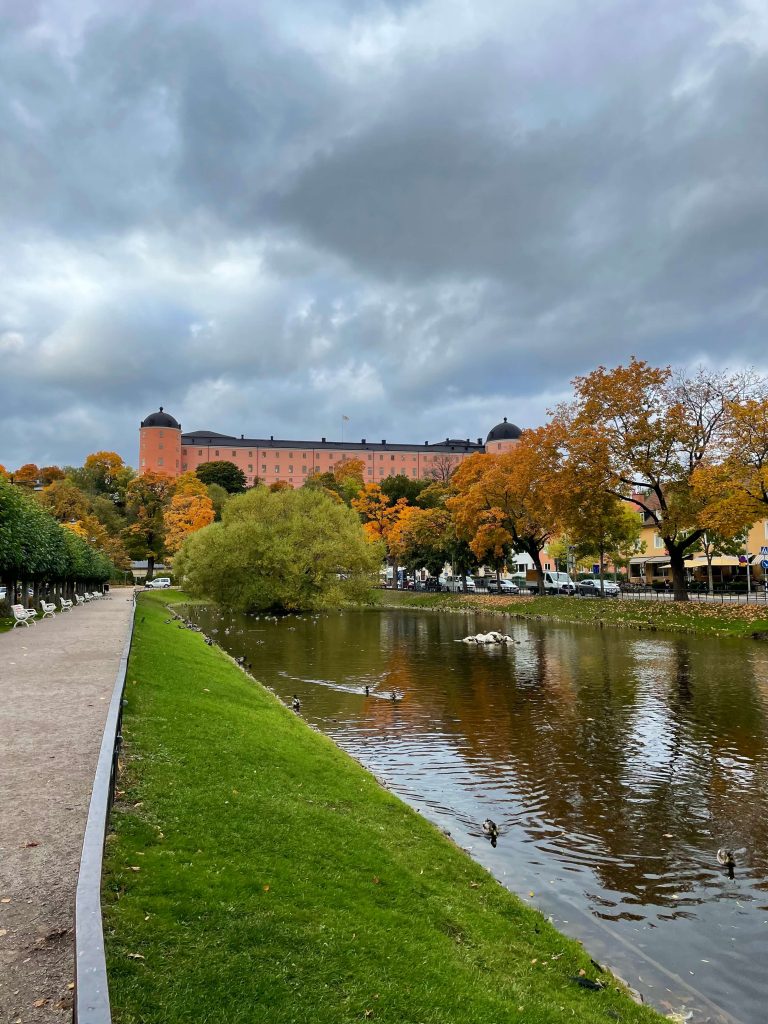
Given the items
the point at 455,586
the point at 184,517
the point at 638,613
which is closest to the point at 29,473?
the point at 184,517

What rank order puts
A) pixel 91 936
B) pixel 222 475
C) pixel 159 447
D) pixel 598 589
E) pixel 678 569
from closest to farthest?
pixel 91 936, pixel 678 569, pixel 598 589, pixel 222 475, pixel 159 447

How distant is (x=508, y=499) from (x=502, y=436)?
110278mm

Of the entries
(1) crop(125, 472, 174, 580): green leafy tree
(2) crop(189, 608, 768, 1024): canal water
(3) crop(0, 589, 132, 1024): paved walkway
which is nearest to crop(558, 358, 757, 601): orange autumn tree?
(2) crop(189, 608, 768, 1024): canal water

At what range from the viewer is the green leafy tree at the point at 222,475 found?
13138 centimetres

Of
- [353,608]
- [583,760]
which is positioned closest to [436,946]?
[583,760]

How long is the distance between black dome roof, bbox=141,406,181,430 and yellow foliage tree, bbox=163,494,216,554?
79.7 metres

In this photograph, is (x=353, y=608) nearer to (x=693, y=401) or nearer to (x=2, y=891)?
(x=693, y=401)

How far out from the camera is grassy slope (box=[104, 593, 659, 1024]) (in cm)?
452

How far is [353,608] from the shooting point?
214 ft

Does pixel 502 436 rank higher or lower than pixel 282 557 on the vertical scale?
higher

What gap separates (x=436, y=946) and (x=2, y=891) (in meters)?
3.29

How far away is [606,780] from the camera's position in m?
11.7

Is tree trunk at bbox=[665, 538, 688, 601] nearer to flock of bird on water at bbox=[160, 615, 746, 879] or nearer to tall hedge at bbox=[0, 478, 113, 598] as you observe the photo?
flock of bird on water at bbox=[160, 615, 746, 879]

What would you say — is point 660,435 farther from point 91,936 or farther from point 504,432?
point 504,432
